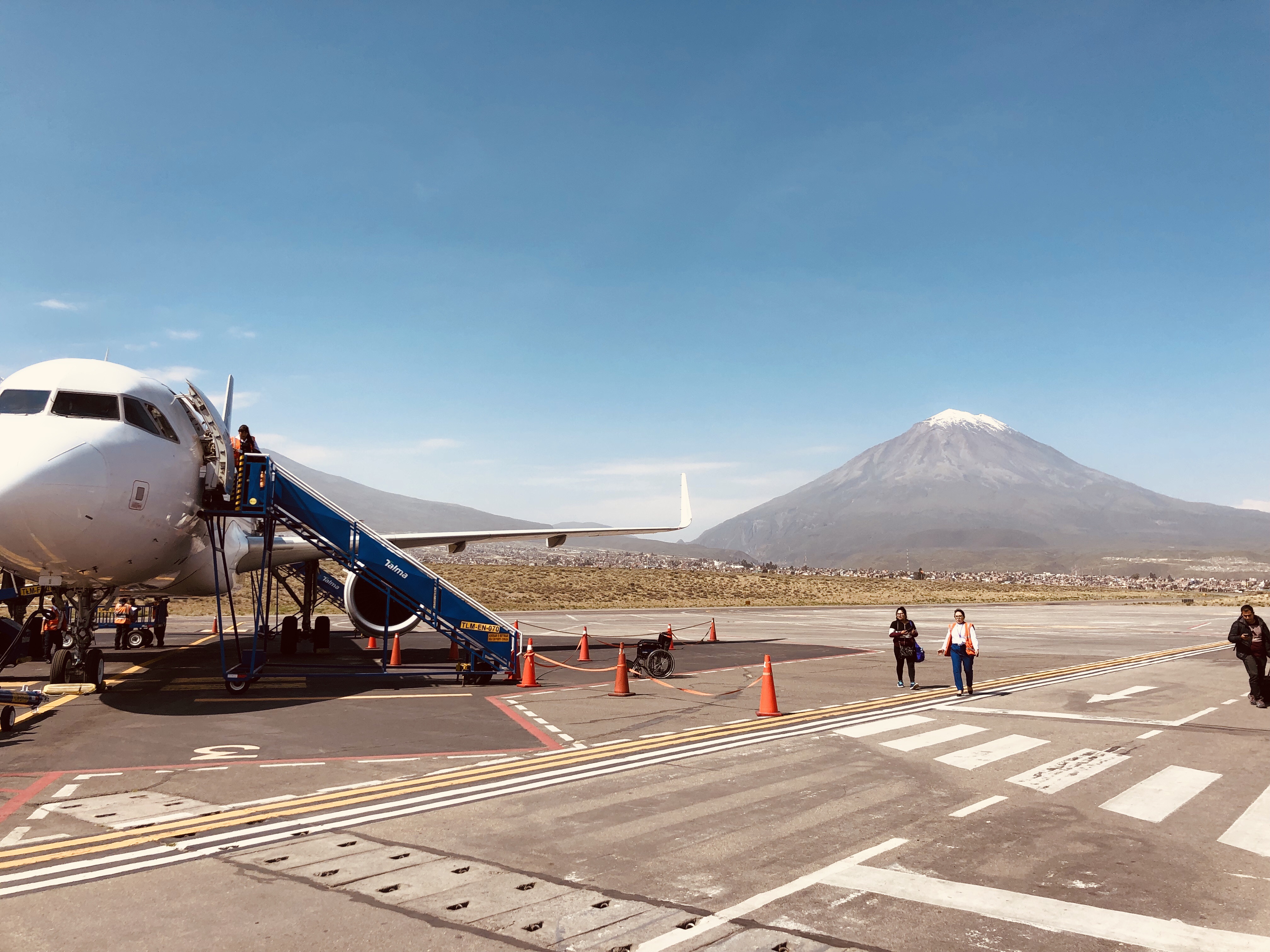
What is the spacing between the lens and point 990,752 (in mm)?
11141

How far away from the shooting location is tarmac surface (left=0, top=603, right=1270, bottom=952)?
17.3 feet

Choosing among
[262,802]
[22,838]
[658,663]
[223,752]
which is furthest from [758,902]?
[658,663]

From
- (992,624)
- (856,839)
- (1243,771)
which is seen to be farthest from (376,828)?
(992,624)

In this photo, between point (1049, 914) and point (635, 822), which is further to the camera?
point (635, 822)

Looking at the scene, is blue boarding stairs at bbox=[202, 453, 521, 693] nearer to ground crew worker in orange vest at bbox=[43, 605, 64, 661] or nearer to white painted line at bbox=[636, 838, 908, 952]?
ground crew worker in orange vest at bbox=[43, 605, 64, 661]

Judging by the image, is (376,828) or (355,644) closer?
(376,828)

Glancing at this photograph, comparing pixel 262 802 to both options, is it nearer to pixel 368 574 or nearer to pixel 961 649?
pixel 368 574

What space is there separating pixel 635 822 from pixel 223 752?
6.14 meters

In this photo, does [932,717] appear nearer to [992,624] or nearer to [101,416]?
[101,416]

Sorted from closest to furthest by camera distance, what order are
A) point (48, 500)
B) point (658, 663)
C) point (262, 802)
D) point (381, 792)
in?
point (262, 802), point (381, 792), point (48, 500), point (658, 663)

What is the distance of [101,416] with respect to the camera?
42.9ft

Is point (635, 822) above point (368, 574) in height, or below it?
below

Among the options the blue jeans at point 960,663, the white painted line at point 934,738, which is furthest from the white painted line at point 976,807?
the blue jeans at point 960,663

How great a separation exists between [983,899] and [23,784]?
Result: 9.58 m
